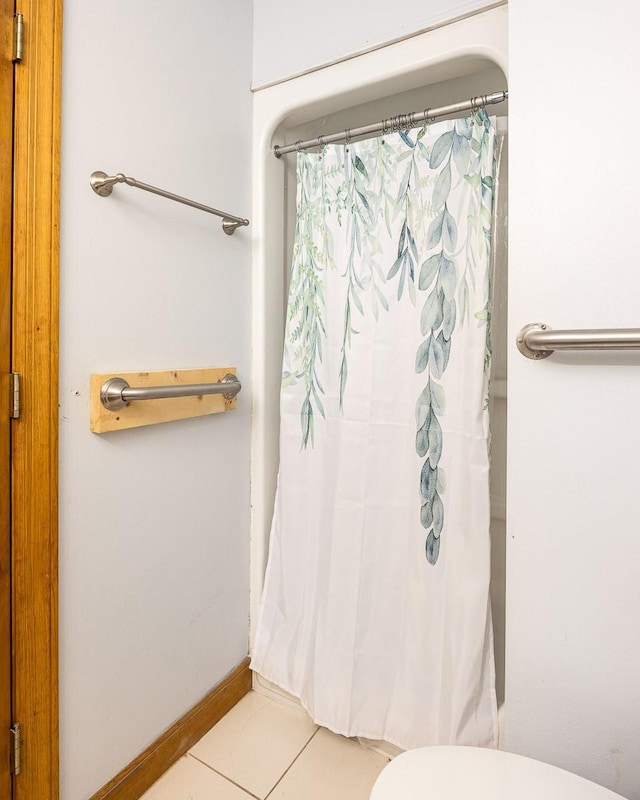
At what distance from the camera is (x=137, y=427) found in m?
1.01

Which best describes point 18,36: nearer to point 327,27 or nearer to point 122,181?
point 122,181

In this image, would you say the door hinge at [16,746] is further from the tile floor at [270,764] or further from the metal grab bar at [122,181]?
the metal grab bar at [122,181]

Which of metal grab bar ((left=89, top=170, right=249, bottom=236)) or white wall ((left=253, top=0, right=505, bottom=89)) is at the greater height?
white wall ((left=253, top=0, right=505, bottom=89))

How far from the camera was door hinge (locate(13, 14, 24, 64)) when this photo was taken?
781mm

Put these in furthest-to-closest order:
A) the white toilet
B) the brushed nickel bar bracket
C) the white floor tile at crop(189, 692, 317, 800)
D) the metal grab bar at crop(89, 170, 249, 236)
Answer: the white floor tile at crop(189, 692, 317, 800) < the metal grab bar at crop(89, 170, 249, 236) < the brushed nickel bar bracket < the white toilet

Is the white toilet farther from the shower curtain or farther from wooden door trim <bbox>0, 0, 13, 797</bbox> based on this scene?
wooden door trim <bbox>0, 0, 13, 797</bbox>

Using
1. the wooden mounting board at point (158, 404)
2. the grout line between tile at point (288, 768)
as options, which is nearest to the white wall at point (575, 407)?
the grout line between tile at point (288, 768)

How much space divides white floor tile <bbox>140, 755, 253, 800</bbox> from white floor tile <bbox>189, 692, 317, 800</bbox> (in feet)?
0.07

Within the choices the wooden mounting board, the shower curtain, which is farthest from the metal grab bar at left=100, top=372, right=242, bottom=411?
the shower curtain

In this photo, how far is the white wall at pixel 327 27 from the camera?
1039mm

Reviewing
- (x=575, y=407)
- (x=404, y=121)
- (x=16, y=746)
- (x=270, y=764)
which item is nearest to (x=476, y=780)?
(x=575, y=407)

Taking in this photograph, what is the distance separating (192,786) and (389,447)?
37.5 inches

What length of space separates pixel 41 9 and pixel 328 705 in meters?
1.64

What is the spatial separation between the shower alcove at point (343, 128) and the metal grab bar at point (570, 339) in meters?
0.33
